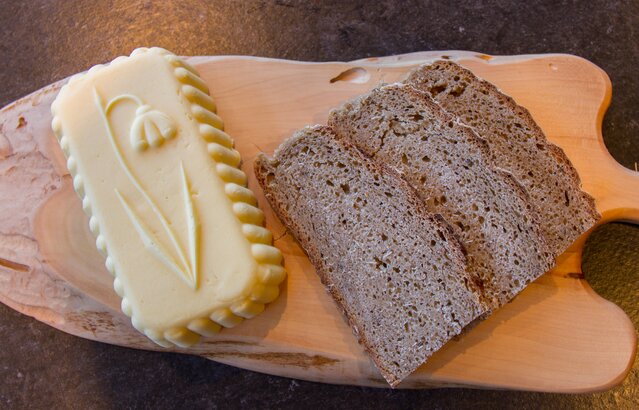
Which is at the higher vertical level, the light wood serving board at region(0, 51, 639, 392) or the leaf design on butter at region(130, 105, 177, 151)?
the leaf design on butter at region(130, 105, 177, 151)

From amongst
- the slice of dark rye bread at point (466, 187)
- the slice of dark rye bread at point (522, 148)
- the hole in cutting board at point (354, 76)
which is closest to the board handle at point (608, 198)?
the slice of dark rye bread at point (522, 148)

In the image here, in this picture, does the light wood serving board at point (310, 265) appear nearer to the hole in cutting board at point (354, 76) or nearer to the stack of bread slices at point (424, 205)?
the hole in cutting board at point (354, 76)

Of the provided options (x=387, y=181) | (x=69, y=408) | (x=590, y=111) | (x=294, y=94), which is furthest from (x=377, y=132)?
(x=69, y=408)

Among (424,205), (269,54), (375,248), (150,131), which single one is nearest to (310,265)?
(375,248)

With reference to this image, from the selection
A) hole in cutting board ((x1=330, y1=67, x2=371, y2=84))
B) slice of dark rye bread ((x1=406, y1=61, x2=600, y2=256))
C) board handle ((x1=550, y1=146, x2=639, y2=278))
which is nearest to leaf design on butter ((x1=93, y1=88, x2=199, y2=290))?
hole in cutting board ((x1=330, y1=67, x2=371, y2=84))

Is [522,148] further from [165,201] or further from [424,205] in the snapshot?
[165,201]

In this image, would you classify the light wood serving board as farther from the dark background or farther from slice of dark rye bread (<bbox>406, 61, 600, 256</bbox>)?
the dark background

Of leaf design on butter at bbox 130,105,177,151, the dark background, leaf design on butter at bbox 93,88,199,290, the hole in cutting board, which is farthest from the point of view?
the dark background
